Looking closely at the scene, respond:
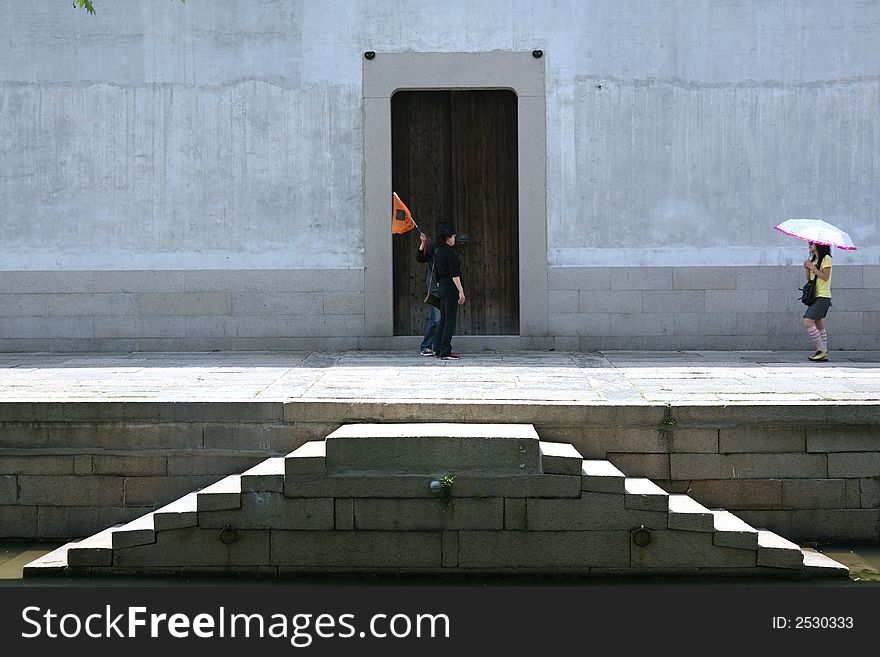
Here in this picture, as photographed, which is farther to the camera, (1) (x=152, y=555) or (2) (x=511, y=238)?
(2) (x=511, y=238)

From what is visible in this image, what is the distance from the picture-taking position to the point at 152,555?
20.8 feet

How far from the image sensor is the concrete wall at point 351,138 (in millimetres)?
10969

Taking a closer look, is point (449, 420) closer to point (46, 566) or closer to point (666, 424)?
point (666, 424)

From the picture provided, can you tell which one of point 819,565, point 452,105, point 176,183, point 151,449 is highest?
point 452,105

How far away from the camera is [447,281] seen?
1025 cm

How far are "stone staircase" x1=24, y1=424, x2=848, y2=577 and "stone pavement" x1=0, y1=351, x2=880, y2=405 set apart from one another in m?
0.99

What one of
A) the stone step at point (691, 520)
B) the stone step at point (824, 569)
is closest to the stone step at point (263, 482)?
the stone step at point (691, 520)

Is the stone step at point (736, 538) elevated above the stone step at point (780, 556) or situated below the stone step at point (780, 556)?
above

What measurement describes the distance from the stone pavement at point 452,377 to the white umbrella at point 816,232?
4.13ft

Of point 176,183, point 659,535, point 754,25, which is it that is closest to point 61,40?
point 176,183

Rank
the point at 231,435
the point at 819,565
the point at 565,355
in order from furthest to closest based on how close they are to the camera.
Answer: the point at 565,355
the point at 231,435
the point at 819,565

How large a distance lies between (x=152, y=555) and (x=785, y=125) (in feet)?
27.7

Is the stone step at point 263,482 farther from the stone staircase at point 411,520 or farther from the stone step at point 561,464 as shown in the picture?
the stone step at point 561,464

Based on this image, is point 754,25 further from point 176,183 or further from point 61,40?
point 61,40
